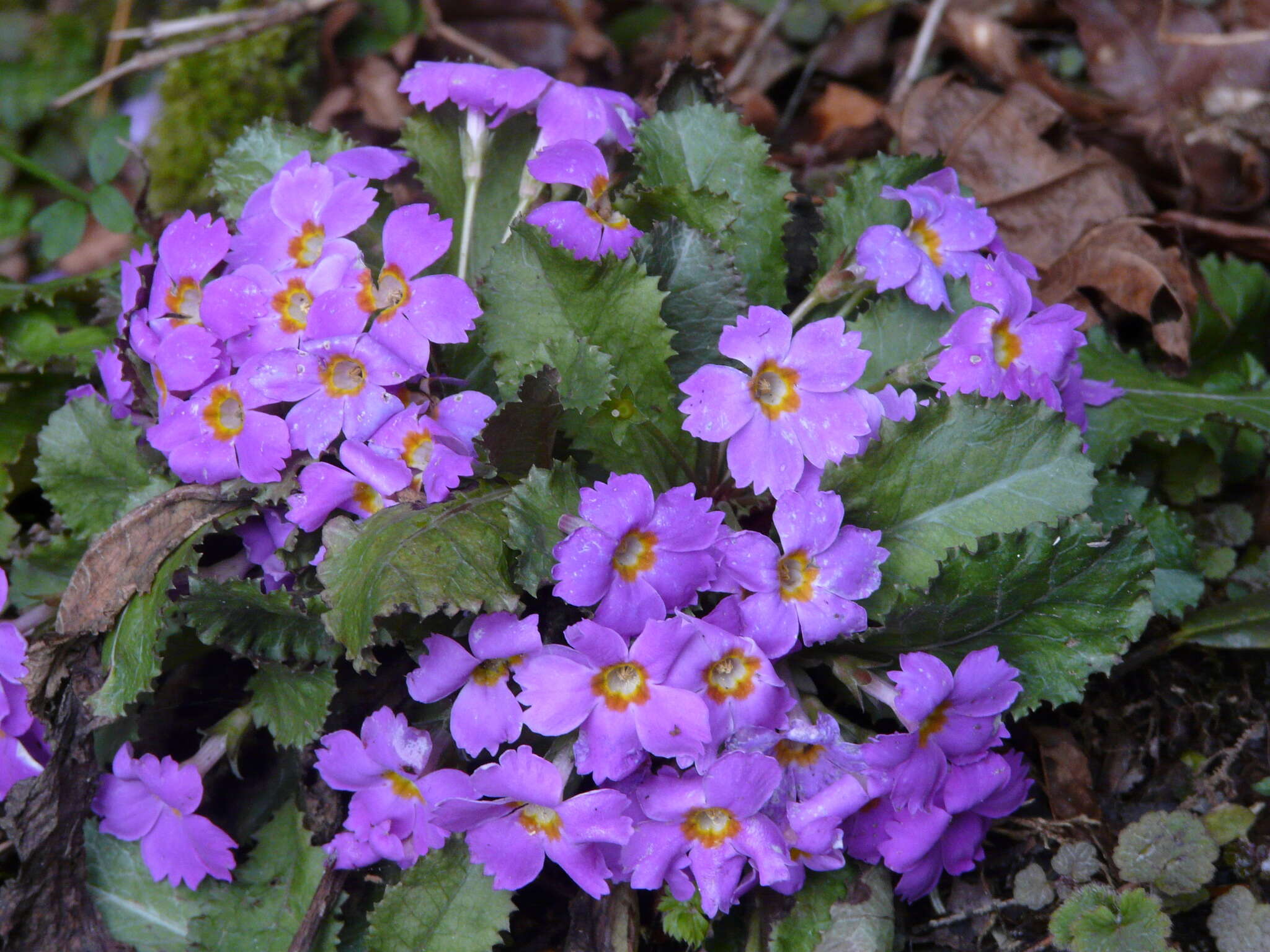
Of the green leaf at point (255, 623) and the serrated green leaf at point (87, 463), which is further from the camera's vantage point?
the serrated green leaf at point (87, 463)

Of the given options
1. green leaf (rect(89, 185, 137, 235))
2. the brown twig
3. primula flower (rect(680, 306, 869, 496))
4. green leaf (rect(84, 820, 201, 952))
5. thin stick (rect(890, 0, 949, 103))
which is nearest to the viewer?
primula flower (rect(680, 306, 869, 496))

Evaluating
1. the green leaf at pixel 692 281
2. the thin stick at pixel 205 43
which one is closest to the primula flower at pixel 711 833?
the green leaf at pixel 692 281

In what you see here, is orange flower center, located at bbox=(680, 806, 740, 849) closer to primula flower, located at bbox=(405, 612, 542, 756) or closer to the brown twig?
primula flower, located at bbox=(405, 612, 542, 756)

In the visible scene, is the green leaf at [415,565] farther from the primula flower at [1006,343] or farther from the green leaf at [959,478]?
the primula flower at [1006,343]

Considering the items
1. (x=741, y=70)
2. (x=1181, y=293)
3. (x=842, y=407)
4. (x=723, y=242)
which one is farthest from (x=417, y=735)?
(x=741, y=70)

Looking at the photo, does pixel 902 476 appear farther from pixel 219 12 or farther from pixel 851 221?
pixel 219 12

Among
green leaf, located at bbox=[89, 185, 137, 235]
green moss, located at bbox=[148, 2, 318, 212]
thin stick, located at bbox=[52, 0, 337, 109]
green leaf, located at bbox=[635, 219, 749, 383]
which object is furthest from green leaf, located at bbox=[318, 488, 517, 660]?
thin stick, located at bbox=[52, 0, 337, 109]
